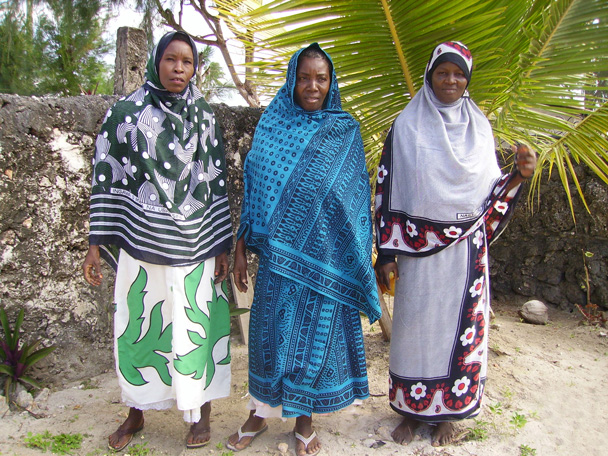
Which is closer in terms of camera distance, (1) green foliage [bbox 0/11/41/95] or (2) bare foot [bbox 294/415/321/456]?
(2) bare foot [bbox 294/415/321/456]

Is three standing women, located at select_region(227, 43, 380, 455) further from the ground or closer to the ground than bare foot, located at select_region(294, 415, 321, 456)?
further from the ground

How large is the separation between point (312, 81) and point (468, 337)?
4.56 ft

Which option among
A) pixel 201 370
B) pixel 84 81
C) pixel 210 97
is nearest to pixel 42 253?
pixel 201 370

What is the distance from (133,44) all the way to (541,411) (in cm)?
373

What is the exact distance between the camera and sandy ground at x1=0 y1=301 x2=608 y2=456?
2.37m

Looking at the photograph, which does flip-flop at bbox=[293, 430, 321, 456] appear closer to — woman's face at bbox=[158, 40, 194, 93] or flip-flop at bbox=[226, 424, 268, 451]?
flip-flop at bbox=[226, 424, 268, 451]

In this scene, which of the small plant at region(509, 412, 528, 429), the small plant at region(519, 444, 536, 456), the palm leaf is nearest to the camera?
the small plant at region(519, 444, 536, 456)

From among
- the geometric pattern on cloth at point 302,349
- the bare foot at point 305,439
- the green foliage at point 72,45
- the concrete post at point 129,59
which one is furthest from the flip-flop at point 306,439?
the green foliage at point 72,45

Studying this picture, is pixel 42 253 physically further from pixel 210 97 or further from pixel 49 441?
pixel 210 97

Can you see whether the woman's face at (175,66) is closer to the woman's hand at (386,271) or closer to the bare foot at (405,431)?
the woman's hand at (386,271)

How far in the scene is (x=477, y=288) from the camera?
232 centimetres

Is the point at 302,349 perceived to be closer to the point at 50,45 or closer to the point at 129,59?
the point at 129,59

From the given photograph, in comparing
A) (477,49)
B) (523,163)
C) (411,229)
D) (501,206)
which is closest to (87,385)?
(411,229)

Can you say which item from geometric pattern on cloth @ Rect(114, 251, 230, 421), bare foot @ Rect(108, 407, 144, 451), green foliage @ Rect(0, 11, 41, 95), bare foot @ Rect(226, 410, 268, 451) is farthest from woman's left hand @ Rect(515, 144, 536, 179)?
green foliage @ Rect(0, 11, 41, 95)
